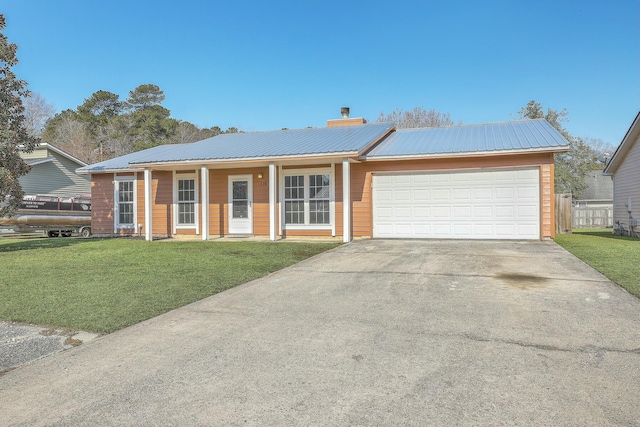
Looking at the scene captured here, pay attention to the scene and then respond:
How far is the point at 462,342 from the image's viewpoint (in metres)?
3.65

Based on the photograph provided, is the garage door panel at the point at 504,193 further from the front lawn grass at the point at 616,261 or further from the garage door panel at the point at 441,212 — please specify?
the front lawn grass at the point at 616,261

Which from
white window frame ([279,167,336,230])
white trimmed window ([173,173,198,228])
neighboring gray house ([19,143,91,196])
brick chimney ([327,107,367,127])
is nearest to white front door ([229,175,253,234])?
white window frame ([279,167,336,230])

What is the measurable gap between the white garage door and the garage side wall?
160 millimetres

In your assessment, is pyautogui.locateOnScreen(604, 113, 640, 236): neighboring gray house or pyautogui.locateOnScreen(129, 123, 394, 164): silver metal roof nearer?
pyautogui.locateOnScreen(129, 123, 394, 164): silver metal roof

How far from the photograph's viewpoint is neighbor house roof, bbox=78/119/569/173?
1177 cm

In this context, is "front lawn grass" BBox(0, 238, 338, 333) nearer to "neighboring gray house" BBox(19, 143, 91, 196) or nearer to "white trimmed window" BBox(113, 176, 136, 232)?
"white trimmed window" BBox(113, 176, 136, 232)

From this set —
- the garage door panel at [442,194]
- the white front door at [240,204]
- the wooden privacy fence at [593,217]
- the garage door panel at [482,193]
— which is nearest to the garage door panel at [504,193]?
the garage door panel at [482,193]

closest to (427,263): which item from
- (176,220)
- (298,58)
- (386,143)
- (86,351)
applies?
(86,351)

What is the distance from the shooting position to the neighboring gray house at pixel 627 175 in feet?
48.5

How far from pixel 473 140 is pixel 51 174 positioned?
78.1ft

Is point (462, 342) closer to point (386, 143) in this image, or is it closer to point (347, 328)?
point (347, 328)

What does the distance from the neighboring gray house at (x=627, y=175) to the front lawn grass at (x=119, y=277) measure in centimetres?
1179

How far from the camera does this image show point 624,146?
15.5 m

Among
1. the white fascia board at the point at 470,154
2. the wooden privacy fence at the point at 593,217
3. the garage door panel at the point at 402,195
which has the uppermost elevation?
the white fascia board at the point at 470,154
